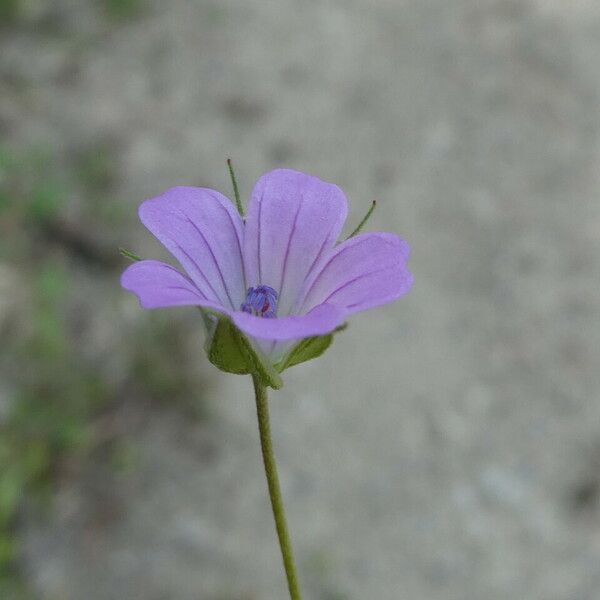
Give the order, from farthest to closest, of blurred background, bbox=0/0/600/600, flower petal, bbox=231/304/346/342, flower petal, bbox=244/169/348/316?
blurred background, bbox=0/0/600/600 < flower petal, bbox=244/169/348/316 < flower petal, bbox=231/304/346/342

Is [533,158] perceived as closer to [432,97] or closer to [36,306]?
[432,97]

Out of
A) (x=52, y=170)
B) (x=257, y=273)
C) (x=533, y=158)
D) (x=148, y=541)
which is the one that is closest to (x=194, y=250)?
(x=257, y=273)

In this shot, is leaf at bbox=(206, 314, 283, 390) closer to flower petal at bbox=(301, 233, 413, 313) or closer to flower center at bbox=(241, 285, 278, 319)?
flower petal at bbox=(301, 233, 413, 313)

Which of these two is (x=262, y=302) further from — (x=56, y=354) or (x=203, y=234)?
(x=56, y=354)

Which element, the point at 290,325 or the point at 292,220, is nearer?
the point at 290,325

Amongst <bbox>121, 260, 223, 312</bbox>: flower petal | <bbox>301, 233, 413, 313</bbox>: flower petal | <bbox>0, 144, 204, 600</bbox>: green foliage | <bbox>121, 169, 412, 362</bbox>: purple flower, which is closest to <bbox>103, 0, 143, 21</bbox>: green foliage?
<bbox>0, 144, 204, 600</bbox>: green foliage

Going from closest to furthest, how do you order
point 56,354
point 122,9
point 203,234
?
point 203,234 < point 56,354 < point 122,9

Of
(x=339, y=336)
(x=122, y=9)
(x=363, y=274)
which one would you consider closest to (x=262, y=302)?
(x=363, y=274)
